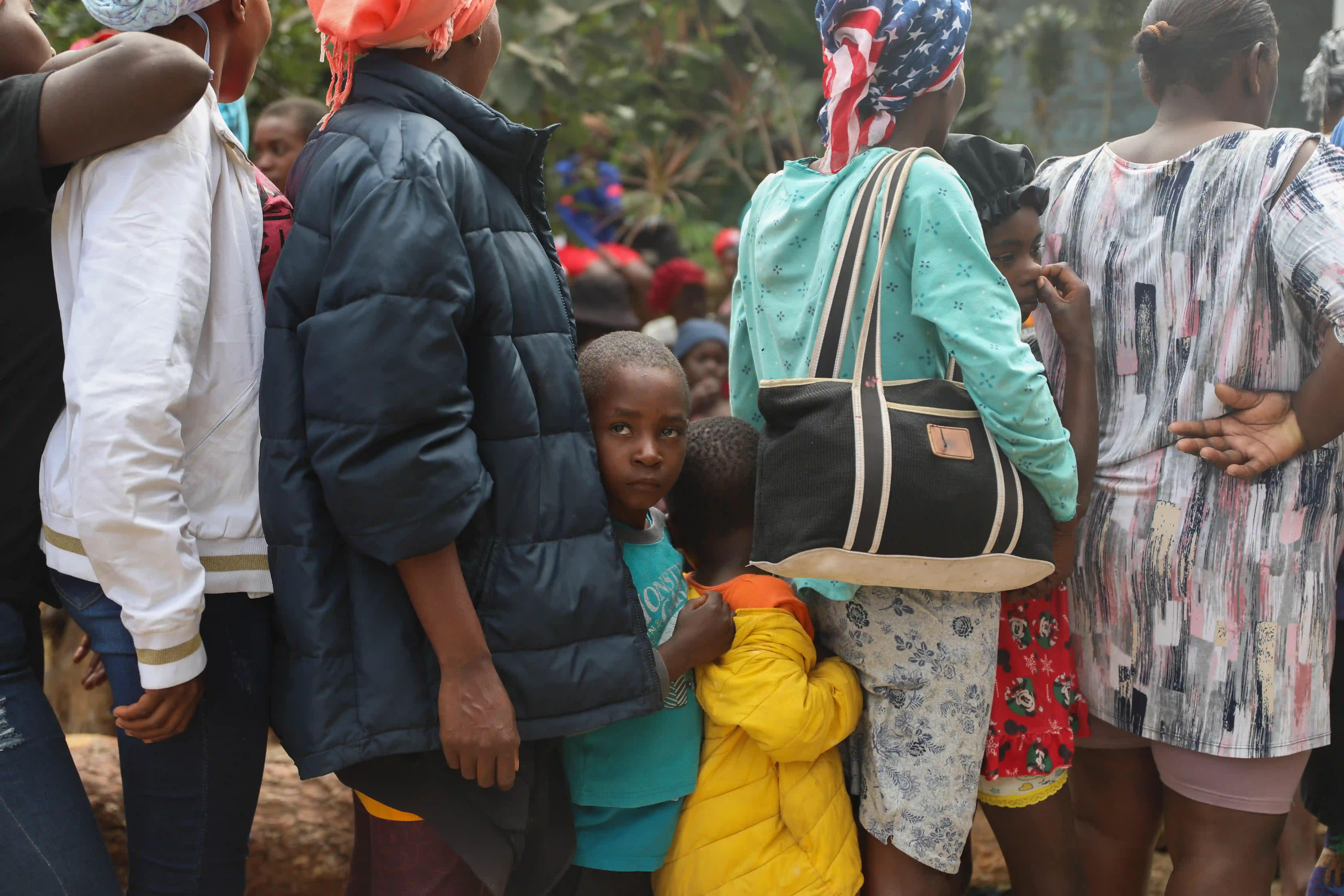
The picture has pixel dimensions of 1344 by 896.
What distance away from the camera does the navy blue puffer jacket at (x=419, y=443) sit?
5.08 ft

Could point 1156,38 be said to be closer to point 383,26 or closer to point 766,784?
point 383,26

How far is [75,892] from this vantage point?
1.58 meters

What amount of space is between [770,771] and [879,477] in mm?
636

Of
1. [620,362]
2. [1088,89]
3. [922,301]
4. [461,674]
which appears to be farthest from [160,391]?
[1088,89]

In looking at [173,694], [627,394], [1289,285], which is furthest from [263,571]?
[1289,285]

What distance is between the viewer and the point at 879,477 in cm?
175

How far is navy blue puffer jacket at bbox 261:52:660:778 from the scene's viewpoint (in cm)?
155

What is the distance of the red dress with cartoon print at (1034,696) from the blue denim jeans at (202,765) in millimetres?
1351

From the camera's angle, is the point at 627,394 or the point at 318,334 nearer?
the point at 318,334

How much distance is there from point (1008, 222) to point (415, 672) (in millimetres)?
1491

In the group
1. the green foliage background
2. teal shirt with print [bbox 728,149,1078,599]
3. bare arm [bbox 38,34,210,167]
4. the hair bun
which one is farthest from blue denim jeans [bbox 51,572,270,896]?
the green foliage background

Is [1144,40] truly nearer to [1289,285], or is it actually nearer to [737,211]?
[1289,285]

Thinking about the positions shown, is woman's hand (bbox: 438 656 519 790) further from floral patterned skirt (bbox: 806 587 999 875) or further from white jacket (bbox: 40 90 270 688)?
floral patterned skirt (bbox: 806 587 999 875)

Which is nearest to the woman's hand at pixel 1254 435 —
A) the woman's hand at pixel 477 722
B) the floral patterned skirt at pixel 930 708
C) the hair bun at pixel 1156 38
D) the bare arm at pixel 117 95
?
the floral patterned skirt at pixel 930 708
